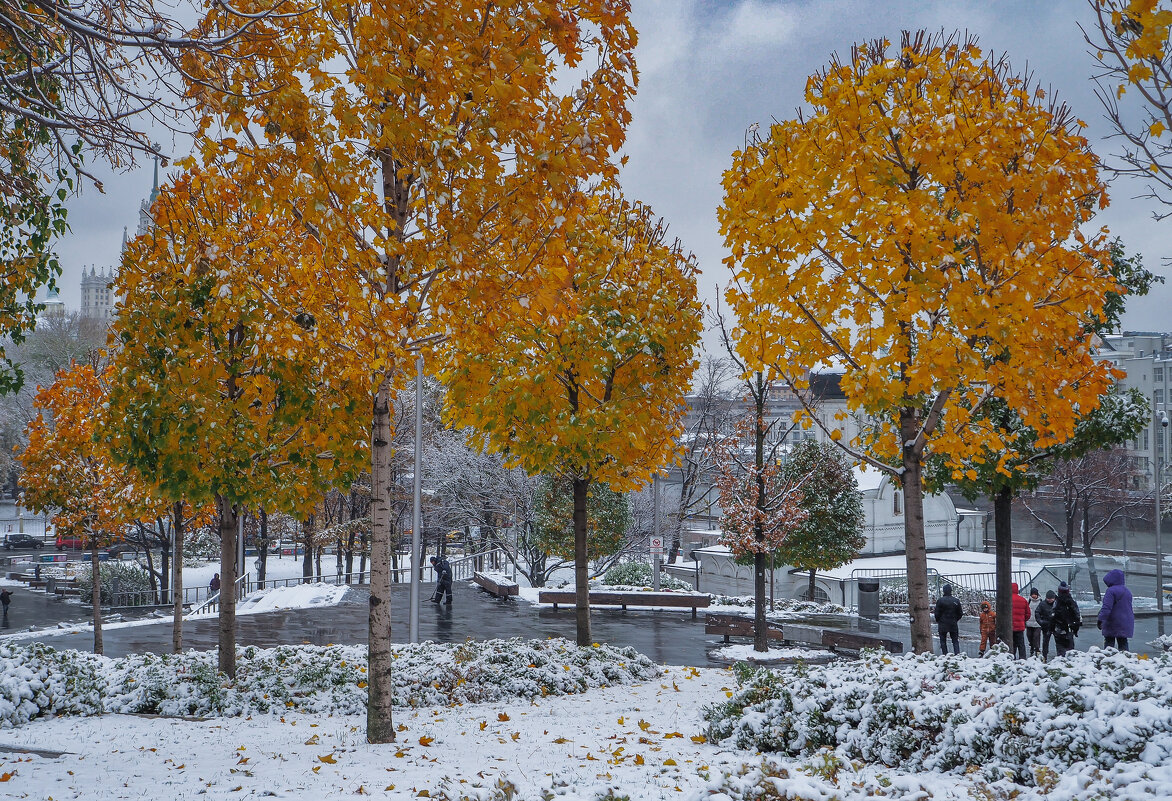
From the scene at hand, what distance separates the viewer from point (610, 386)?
12.1 m

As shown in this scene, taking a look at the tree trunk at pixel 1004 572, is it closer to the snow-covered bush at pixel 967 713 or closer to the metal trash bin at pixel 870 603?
the snow-covered bush at pixel 967 713

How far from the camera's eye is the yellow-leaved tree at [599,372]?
36.2 ft

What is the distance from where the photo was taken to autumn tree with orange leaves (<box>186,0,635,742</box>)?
6.43 metres

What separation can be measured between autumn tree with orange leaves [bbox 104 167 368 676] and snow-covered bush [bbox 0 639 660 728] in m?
0.97

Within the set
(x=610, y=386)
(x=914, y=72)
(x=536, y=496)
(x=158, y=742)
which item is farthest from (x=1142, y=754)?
(x=536, y=496)

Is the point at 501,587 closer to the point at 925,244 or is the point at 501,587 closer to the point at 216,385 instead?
the point at 216,385

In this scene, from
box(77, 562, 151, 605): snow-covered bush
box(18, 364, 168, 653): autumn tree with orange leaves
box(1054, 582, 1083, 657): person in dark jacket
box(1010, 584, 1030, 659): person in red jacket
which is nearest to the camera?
box(1054, 582, 1083, 657): person in dark jacket

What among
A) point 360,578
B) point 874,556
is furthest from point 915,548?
point 874,556

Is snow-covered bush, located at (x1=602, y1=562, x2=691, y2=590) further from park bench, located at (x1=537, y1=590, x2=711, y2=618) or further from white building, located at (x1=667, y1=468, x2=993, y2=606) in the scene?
park bench, located at (x1=537, y1=590, x2=711, y2=618)

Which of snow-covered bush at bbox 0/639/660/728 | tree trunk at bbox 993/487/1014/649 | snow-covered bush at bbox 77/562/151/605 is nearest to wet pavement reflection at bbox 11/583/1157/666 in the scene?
tree trunk at bbox 993/487/1014/649

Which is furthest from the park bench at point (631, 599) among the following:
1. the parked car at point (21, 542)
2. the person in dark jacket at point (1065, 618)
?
the parked car at point (21, 542)

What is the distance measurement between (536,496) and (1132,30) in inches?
1000

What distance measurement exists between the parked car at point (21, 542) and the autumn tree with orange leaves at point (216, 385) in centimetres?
5361

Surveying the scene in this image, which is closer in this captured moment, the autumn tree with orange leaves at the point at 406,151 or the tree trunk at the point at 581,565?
the autumn tree with orange leaves at the point at 406,151
